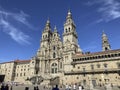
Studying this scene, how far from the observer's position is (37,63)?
2638 inches

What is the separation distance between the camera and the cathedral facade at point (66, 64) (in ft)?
151

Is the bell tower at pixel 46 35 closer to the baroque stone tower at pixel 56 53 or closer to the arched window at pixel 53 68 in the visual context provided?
the baroque stone tower at pixel 56 53

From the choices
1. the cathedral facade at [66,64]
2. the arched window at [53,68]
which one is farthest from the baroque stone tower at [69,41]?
the arched window at [53,68]

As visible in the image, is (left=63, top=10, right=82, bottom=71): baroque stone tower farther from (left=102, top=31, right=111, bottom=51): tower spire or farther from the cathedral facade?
(left=102, top=31, right=111, bottom=51): tower spire

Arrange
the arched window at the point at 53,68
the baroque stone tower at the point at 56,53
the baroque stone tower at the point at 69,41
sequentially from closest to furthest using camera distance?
the baroque stone tower at the point at 69,41, the baroque stone tower at the point at 56,53, the arched window at the point at 53,68

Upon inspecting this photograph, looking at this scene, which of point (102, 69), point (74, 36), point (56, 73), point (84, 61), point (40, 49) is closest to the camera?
point (102, 69)

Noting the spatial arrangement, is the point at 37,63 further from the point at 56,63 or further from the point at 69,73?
the point at 69,73

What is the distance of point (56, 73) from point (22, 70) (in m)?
22.1

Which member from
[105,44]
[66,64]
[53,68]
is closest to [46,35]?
[53,68]

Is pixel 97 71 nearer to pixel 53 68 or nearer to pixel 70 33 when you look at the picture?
pixel 70 33

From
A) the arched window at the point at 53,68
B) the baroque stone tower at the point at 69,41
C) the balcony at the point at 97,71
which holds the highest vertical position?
the baroque stone tower at the point at 69,41

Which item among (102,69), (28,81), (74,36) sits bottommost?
(28,81)

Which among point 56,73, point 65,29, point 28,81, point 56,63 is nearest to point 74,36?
point 65,29

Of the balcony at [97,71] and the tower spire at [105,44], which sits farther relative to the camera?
the tower spire at [105,44]
